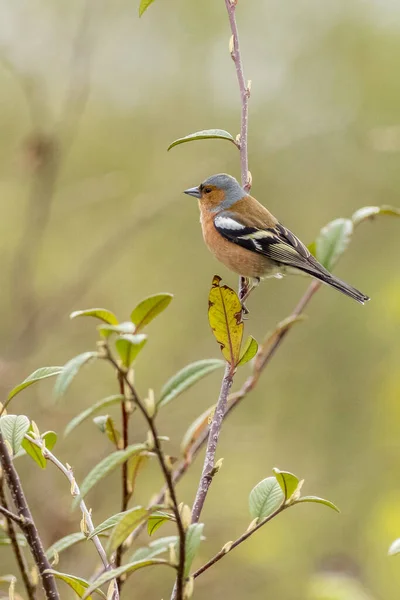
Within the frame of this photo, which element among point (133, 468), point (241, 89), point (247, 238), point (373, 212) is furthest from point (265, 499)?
point (247, 238)

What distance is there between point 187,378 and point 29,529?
0.35 meters

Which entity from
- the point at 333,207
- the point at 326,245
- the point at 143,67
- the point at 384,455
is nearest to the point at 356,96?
the point at 333,207

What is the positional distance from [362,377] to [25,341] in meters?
3.74

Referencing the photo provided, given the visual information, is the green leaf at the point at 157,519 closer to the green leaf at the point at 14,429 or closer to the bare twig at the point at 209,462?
the bare twig at the point at 209,462

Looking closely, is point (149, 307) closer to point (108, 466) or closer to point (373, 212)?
point (108, 466)

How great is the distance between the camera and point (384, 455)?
5.06 meters

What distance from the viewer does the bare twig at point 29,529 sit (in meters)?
1.17

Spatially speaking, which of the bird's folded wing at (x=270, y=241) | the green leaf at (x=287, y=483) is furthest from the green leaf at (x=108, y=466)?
the bird's folded wing at (x=270, y=241)

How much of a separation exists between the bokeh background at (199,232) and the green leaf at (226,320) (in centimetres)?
169

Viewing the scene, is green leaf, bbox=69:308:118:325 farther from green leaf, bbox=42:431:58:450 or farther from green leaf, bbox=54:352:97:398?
green leaf, bbox=42:431:58:450

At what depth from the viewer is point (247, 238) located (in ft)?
12.2

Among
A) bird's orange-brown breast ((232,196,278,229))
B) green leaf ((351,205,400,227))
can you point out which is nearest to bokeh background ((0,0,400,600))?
bird's orange-brown breast ((232,196,278,229))

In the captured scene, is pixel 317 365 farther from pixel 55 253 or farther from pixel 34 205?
pixel 34 205

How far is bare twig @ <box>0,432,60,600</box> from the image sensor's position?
1170mm
